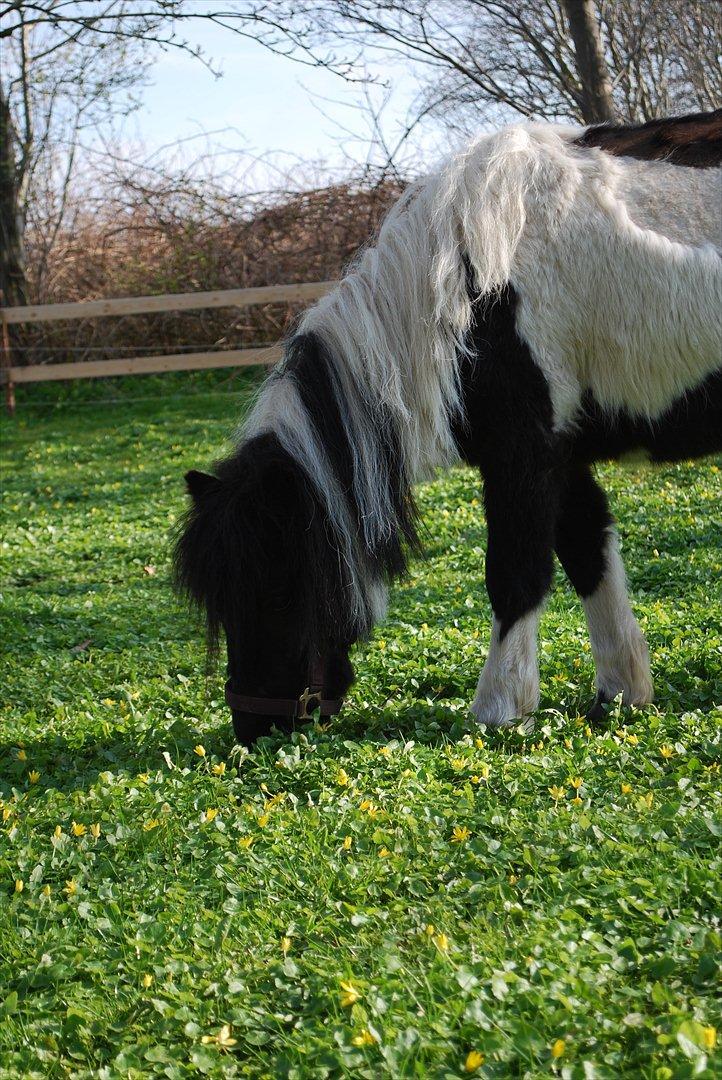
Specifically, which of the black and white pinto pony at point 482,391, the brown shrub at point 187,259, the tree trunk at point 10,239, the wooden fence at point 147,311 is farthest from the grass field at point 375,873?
the tree trunk at point 10,239

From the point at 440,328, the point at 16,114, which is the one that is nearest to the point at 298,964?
the point at 440,328

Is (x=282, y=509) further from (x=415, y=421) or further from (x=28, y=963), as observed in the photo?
(x=28, y=963)

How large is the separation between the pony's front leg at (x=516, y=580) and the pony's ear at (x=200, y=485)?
1.07m

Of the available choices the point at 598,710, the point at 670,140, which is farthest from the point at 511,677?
the point at 670,140

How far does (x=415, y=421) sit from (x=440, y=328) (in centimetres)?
37

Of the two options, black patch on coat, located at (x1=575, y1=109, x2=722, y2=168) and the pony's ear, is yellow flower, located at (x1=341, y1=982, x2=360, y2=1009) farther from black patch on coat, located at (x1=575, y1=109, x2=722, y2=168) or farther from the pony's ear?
black patch on coat, located at (x1=575, y1=109, x2=722, y2=168)

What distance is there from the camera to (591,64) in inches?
354

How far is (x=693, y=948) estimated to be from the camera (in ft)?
8.32

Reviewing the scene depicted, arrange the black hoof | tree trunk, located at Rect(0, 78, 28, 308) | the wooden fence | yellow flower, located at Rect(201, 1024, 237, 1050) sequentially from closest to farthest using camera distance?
yellow flower, located at Rect(201, 1024, 237, 1050) < the black hoof < the wooden fence < tree trunk, located at Rect(0, 78, 28, 308)

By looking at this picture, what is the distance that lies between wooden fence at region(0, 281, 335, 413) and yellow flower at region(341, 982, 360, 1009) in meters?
11.8

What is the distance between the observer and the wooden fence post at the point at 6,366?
611 inches

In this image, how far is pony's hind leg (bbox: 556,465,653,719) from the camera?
4.43 m

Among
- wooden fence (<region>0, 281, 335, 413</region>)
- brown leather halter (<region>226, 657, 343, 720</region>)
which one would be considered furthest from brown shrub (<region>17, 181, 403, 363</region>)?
brown leather halter (<region>226, 657, 343, 720</region>)

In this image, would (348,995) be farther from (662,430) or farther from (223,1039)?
(662,430)
